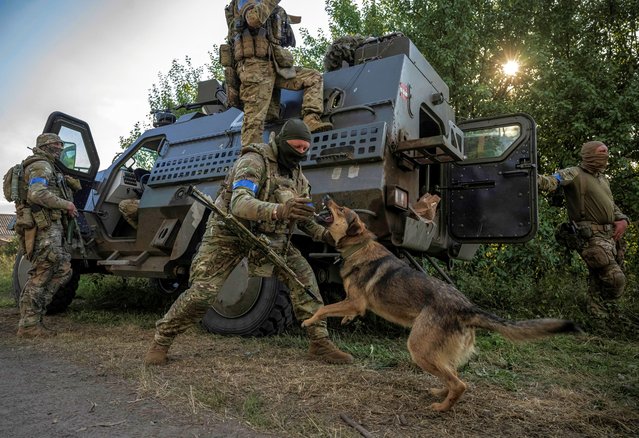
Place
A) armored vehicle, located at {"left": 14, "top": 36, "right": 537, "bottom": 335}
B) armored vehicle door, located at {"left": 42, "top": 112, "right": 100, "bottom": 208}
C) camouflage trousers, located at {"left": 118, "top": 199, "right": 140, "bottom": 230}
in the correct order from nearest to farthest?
armored vehicle, located at {"left": 14, "top": 36, "right": 537, "bottom": 335} < camouflage trousers, located at {"left": 118, "top": 199, "right": 140, "bottom": 230} < armored vehicle door, located at {"left": 42, "top": 112, "right": 100, "bottom": 208}

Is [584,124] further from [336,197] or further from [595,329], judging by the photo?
[336,197]

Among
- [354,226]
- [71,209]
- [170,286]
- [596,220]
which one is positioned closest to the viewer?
[354,226]

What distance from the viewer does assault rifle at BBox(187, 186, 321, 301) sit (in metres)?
3.05

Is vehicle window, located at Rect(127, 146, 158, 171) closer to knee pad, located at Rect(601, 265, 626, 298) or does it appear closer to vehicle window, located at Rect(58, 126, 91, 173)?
vehicle window, located at Rect(58, 126, 91, 173)

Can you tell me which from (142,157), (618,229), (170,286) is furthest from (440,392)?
(170,286)

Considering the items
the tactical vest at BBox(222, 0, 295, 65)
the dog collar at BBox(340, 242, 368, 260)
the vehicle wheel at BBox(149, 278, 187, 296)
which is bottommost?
the vehicle wheel at BBox(149, 278, 187, 296)

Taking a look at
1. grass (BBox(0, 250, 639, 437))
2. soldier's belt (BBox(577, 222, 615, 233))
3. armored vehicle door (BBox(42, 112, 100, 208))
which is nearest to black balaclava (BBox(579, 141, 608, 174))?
soldier's belt (BBox(577, 222, 615, 233))

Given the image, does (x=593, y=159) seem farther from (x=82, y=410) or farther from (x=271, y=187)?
(x=82, y=410)

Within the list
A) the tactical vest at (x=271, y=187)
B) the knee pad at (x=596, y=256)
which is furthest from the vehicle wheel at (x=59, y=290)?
the knee pad at (x=596, y=256)

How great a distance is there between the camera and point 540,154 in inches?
343

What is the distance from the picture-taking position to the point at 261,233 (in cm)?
337

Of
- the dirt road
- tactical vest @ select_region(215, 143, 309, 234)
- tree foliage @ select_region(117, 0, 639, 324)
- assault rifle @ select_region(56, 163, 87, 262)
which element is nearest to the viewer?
the dirt road

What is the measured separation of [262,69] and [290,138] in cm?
117

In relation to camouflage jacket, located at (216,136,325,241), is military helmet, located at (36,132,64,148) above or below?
above
